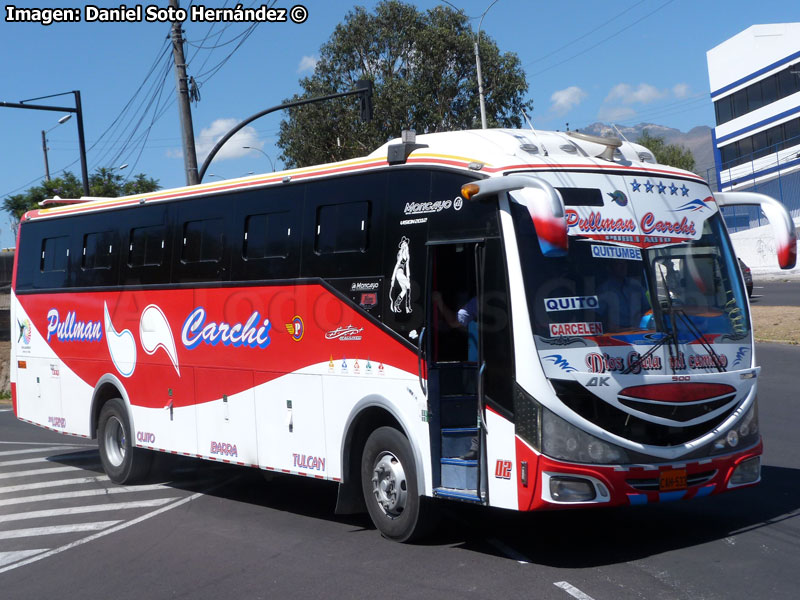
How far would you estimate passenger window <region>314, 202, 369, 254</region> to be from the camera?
9250 millimetres

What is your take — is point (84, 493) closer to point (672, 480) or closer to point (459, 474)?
point (459, 474)

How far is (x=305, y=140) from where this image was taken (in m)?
49.4

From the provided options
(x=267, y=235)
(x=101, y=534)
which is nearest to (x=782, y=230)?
(x=267, y=235)

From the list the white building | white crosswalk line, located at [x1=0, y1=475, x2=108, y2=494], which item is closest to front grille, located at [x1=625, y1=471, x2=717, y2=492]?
white crosswalk line, located at [x1=0, y1=475, x2=108, y2=494]

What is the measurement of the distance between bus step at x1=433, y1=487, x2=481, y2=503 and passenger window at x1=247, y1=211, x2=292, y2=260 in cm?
322

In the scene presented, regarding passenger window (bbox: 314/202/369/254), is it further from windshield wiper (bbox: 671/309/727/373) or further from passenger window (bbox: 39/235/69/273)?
passenger window (bbox: 39/235/69/273)

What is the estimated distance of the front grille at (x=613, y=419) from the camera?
739cm

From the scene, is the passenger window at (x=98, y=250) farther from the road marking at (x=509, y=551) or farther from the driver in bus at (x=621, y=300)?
the driver in bus at (x=621, y=300)

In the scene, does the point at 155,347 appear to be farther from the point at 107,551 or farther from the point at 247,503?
the point at 107,551

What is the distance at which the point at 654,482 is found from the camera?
754 cm

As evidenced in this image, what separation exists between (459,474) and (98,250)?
24.3ft

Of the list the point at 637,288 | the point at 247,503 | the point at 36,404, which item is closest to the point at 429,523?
the point at 637,288

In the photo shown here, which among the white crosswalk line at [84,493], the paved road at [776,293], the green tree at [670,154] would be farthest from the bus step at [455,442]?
the green tree at [670,154]

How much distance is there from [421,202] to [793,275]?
38.8m
